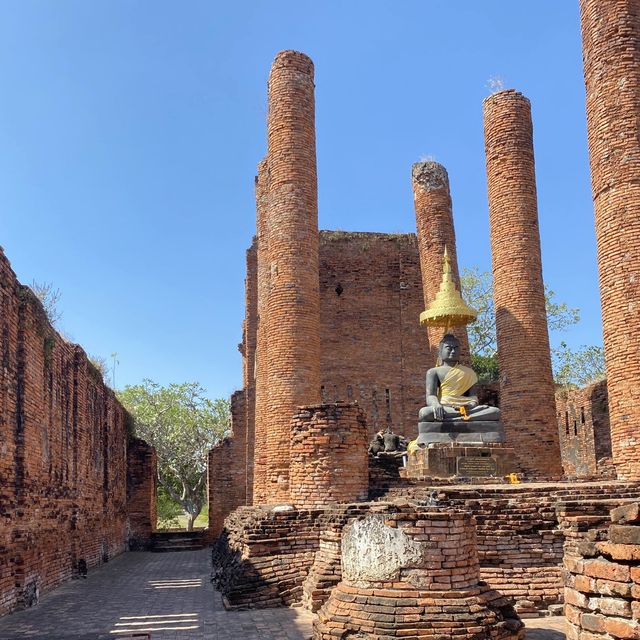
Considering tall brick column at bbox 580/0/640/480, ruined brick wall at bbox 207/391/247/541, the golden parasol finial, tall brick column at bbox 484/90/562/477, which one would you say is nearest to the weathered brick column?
ruined brick wall at bbox 207/391/247/541

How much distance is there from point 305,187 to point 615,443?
7.63 m

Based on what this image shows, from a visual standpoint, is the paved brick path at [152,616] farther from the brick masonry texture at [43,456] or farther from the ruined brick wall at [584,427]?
the ruined brick wall at [584,427]

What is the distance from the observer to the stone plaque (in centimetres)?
1336

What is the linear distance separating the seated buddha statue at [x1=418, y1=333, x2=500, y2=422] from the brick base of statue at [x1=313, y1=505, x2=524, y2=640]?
7.38 metres

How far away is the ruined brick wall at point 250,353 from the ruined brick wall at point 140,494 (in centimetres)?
294

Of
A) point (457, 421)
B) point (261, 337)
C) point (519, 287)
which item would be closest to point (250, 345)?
point (261, 337)

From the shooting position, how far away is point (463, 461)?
1348 cm

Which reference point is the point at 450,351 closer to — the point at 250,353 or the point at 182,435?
the point at 250,353

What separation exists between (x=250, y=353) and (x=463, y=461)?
11268 mm

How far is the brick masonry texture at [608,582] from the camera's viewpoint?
4.16 meters

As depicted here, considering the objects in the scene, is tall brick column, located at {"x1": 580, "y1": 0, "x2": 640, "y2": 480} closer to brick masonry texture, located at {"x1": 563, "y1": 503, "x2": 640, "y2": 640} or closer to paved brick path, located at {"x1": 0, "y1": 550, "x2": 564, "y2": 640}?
paved brick path, located at {"x1": 0, "y1": 550, "x2": 564, "y2": 640}

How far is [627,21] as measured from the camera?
13.6m

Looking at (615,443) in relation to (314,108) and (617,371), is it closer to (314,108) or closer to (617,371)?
(617,371)

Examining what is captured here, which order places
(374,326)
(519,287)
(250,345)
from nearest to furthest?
(519,287), (374,326), (250,345)
